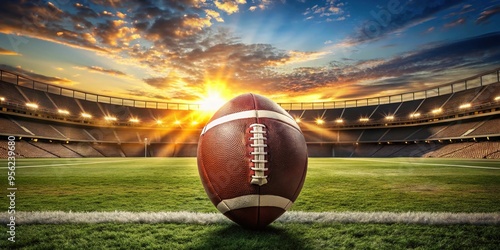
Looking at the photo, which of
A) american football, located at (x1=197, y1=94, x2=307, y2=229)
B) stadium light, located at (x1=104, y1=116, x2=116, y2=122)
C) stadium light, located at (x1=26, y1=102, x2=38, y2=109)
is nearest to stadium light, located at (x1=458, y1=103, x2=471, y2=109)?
american football, located at (x1=197, y1=94, x2=307, y2=229)

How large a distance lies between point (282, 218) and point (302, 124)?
52.8 m

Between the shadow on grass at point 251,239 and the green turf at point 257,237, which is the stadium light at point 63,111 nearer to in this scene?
the green turf at point 257,237

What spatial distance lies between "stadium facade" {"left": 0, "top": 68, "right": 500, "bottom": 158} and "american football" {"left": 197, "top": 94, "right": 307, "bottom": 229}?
115 feet

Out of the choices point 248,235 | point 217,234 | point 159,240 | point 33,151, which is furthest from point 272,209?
point 33,151

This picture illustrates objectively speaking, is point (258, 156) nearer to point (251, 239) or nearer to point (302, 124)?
point (251, 239)

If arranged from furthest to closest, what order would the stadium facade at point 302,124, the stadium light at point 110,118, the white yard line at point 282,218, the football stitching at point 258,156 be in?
1. the stadium light at point 110,118
2. the stadium facade at point 302,124
3. the white yard line at point 282,218
4. the football stitching at point 258,156

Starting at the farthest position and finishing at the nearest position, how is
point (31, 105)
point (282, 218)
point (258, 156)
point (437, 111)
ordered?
point (437, 111)
point (31, 105)
point (282, 218)
point (258, 156)

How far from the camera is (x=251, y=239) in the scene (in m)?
2.48

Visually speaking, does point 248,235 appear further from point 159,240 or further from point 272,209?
point 159,240

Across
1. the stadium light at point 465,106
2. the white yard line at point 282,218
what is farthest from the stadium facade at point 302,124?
the white yard line at point 282,218

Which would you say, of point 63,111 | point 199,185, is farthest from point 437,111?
point 63,111

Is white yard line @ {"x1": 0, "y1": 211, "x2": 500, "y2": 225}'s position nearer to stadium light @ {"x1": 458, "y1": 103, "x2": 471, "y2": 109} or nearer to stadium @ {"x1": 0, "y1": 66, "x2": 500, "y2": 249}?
stadium @ {"x1": 0, "y1": 66, "x2": 500, "y2": 249}

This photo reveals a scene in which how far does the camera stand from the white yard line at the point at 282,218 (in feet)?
10.3

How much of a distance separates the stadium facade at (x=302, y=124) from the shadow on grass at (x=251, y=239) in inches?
1386
